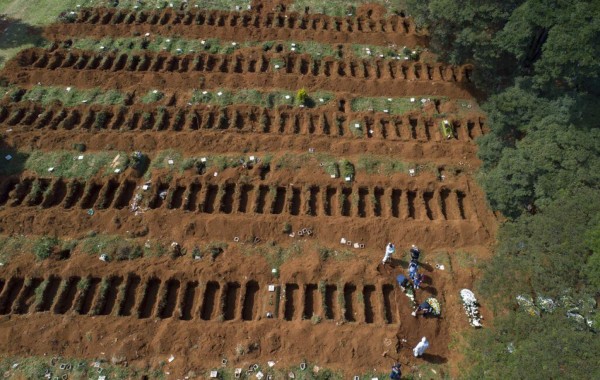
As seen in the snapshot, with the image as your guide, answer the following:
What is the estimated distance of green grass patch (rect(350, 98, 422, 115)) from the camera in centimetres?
2236

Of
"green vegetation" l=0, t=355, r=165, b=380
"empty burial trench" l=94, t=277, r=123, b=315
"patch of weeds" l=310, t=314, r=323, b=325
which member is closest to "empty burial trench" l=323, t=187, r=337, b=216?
"patch of weeds" l=310, t=314, r=323, b=325

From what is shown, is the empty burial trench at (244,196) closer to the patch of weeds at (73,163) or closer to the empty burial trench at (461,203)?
the patch of weeds at (73,163)

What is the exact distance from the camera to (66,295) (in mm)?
16078

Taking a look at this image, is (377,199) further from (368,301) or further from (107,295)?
(107,295)

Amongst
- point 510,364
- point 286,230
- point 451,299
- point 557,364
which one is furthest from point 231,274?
point 557,364

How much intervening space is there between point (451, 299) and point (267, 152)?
34.0 feet

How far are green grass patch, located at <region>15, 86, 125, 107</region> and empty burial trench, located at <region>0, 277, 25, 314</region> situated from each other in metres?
9.79

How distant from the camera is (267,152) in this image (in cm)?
2034

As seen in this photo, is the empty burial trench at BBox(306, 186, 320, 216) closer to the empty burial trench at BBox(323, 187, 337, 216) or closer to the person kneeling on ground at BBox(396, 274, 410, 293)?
the empty burial trench at BBox(323, 187, 337, 216)

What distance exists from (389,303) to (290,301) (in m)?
3.80

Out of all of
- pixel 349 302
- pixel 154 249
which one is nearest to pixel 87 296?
pixel 154 249

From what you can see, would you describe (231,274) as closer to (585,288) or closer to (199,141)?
(199,141)

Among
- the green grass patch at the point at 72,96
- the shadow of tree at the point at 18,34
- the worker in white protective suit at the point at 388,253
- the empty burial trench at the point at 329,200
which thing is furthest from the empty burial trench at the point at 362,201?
the shadow of tree at the point at 18,34

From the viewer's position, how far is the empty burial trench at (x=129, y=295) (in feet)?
51.7
